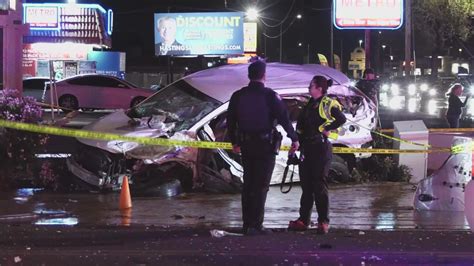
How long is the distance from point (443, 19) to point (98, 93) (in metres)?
21.5

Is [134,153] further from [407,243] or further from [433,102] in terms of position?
[433,102]

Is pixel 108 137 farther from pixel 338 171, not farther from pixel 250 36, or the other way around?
pixel 250 36

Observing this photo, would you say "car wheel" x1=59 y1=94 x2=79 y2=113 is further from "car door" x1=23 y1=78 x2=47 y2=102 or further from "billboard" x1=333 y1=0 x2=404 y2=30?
"billboard" x1=333 y1=0 x2=404 y2=30

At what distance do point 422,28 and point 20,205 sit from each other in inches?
1380

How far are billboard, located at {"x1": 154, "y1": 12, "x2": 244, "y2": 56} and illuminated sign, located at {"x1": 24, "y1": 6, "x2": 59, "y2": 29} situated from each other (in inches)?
358

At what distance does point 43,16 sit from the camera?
30.4 m

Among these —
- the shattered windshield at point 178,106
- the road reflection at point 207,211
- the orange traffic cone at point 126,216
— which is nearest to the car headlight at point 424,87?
the road reflection at point 207,211

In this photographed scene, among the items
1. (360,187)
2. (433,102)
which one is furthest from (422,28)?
(360,187)

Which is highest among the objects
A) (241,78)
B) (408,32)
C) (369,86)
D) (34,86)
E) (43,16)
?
(43,16)

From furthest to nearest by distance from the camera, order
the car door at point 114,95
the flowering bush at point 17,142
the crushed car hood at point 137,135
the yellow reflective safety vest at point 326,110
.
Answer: the car door at point 114,95
the flowering bush at point 17,142
the crushed car hood at point 137,135
the yellow reflective safety vest at point 326,110

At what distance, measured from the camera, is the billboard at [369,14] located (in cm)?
1845

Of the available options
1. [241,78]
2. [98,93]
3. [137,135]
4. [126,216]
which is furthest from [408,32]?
[126,216]

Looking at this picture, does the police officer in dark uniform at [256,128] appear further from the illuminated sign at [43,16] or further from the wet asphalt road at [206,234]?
the illuminated sign at [43,16]

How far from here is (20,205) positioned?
7.80 meters
